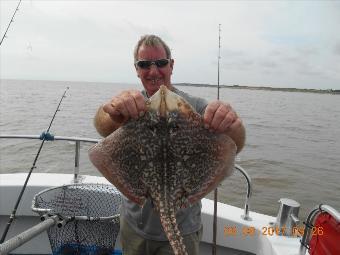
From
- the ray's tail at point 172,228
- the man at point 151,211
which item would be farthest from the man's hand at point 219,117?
the ray's tail at point 172,228

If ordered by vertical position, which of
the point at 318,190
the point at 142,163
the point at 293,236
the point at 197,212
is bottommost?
the point at 318,190

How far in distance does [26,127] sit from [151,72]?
24265 millimetres

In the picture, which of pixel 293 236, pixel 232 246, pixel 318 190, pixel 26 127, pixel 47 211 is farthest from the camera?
pixel 26 127

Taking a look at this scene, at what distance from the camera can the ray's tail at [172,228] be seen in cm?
183

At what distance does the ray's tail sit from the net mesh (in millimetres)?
2279

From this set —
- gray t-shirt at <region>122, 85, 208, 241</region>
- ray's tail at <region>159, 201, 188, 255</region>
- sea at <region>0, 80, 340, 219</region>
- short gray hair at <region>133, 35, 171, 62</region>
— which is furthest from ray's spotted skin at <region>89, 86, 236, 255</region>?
sea at <region>0, 80, 340, 219</region>

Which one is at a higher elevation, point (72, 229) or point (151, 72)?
point (151, 72)

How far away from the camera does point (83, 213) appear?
4.85 meters

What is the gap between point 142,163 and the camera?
209 centimetres

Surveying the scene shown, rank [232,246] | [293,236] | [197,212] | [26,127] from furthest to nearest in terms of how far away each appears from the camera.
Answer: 1. [26,127]
2. [232,246]
3. [293,236]
4. [197,212]

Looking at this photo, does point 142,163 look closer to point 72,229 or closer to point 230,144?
point 230,144

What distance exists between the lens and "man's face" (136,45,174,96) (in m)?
2.95

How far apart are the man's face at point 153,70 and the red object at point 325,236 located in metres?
2.09

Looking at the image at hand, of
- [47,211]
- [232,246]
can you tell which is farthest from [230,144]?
[232,246]
